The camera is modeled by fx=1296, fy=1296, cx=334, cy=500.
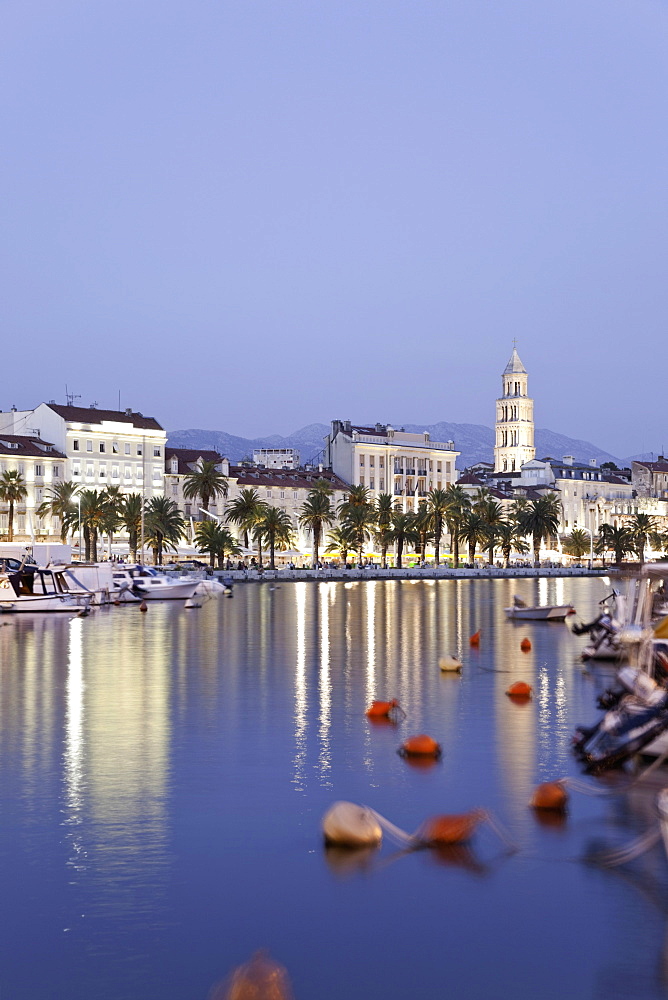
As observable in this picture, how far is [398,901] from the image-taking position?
1565 cm

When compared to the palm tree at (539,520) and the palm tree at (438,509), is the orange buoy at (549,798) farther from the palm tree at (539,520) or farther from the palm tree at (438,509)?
the palm tree at (539,520)

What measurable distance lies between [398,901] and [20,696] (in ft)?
68.8

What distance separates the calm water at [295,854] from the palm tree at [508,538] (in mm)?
142952

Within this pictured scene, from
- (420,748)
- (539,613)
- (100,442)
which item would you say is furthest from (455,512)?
(420,748)

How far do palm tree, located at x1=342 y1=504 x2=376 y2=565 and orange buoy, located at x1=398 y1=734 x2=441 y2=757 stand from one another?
137 m

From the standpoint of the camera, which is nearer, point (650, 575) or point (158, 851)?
point (158, 851)

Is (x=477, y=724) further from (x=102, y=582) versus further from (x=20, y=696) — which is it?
(x=102, y=582)

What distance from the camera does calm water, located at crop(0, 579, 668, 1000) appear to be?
44.4 feet

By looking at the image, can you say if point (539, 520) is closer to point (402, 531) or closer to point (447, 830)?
point (402, 531)

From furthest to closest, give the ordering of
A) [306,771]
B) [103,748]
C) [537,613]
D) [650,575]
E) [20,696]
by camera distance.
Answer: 1. [537,613]
2. [20,696]
3. [650,575]
4. [103,748]
5. [306,771]

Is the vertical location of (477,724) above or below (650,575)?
below

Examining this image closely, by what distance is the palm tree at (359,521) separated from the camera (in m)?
163

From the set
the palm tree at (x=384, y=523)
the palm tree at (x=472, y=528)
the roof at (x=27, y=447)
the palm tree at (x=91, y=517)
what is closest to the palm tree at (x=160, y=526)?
the palm tree at (x=91, y=517)

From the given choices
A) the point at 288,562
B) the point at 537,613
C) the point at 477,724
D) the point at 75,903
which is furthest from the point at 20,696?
the point at 288,562
